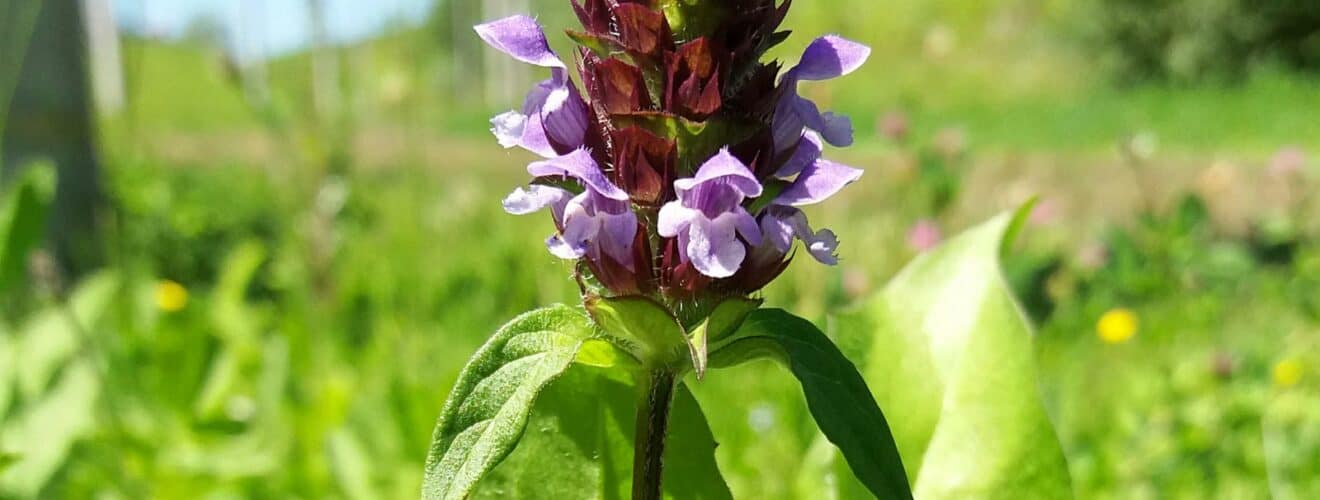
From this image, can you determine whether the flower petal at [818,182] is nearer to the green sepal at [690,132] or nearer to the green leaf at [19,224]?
the green sepal at [690,132]

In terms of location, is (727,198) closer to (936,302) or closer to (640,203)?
(640,203)

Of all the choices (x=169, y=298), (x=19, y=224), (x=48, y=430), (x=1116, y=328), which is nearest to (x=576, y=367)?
(x=19, y=224)

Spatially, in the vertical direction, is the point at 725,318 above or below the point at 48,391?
above

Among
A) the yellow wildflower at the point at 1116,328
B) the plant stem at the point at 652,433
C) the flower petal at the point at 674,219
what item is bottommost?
the yellow wildflower at the point at 1116,328

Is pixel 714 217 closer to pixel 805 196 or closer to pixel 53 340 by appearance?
pixel 805 196

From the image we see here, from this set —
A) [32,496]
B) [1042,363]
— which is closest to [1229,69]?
[1042,363]

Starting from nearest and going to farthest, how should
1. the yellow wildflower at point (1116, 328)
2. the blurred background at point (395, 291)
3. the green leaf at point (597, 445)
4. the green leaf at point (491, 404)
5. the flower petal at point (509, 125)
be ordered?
the green leaf at point (491, 404)
the flower petal at point (509, 125)
the green leaf at point (597, 445)
the blurred background at point (395, 291)
the yellow wildflower at point (1116, 328)

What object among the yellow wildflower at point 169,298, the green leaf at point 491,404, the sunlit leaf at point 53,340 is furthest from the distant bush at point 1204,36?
the green leaf at point 491,404

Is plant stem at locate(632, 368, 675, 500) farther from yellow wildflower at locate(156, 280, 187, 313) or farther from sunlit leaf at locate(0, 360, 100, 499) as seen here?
yellow wildflower at locate(156, 280, 187, 313)
